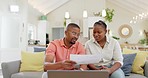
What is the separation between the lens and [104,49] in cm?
231

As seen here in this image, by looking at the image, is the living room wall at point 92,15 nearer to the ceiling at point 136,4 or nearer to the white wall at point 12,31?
the ceiling at point 136,4

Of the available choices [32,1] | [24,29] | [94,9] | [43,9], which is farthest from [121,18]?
[24,29]

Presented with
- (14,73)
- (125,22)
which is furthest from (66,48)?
(125,22)

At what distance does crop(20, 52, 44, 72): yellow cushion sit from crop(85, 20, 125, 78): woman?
130cm

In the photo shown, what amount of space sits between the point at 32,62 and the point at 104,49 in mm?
1492

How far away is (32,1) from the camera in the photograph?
28.5 ft

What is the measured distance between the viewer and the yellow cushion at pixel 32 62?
133 inches

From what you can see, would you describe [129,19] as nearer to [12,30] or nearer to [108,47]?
[12,30]

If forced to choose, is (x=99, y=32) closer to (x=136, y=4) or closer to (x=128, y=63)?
(x=128, y=63)

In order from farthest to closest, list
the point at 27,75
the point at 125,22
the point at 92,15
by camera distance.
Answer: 1. the point at 125,22
2. the point at 92,15
3. the point at 27,75

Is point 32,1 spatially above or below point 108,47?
above

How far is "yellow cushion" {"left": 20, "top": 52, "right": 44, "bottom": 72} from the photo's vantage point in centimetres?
338

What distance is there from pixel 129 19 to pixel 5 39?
29.8 feet

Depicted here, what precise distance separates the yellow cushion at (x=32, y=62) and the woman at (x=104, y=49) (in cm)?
130
